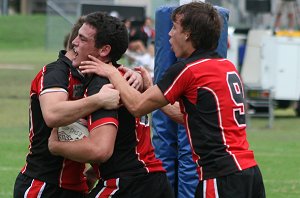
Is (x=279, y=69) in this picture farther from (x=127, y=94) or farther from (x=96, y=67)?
(x=96, y=67)

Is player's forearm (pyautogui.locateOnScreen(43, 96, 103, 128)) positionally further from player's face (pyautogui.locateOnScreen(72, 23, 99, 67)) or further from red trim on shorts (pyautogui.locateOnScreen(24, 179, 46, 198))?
red trim on shorts (pyautogui.locateOnScreen(24, 179, 46, 198))

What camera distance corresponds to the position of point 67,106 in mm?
5285

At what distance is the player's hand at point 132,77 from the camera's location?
5695 mm

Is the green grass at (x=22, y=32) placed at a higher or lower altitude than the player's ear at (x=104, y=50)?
lower

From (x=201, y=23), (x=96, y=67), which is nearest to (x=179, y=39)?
(x=201, y=23)

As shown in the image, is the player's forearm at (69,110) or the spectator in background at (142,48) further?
the spectator in background at (142,48)

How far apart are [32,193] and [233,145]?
4.25 feet

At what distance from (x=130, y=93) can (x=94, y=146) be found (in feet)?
1.53

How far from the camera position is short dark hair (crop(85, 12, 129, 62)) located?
5426 mm

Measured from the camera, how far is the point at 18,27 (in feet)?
152

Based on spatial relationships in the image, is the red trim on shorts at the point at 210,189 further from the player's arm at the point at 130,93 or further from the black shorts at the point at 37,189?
the black shorts at the point at 37,189

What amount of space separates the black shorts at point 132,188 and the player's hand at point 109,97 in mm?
466

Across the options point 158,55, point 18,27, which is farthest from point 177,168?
point 18,27

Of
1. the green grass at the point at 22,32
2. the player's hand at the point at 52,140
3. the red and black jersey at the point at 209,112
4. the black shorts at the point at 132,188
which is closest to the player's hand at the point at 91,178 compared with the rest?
the black shorts at the point at 132,188
